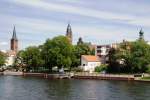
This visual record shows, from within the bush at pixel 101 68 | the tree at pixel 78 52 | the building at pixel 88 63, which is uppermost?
the tree at pixel 78 52

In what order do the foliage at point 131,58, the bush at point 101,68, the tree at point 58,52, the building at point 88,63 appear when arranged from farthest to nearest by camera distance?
the building at point 88,63, the bush at point 101,68, the tree at point 58,52, the foliage at point 131,58

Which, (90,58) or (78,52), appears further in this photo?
(78,52)

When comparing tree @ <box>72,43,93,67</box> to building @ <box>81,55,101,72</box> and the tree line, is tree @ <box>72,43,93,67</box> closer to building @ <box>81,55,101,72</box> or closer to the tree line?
the tree line

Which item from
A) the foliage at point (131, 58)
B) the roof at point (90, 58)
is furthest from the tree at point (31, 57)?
the foliage at point (131, 58)

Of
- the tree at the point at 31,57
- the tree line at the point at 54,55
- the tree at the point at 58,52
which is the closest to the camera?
the tree at the point at 58,52

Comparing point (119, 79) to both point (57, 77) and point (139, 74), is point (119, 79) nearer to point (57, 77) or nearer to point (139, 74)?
point (139, 74)

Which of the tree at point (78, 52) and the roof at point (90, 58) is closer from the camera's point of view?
the tree at point (78, 52)

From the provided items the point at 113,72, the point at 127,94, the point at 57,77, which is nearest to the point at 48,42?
the point at 57,77

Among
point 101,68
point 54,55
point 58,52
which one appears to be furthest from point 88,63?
point 54,55

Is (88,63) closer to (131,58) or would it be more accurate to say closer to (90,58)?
(90,58)

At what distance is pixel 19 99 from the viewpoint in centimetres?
7469

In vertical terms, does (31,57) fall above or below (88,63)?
above

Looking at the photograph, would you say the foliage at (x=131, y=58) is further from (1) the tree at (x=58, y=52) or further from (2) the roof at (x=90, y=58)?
(2) the roof at (x=90, y=58)

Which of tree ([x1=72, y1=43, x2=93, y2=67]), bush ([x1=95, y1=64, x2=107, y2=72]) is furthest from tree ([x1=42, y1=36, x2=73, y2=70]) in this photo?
bush ([x1=95, y1=64, x2=107, y2=72])
